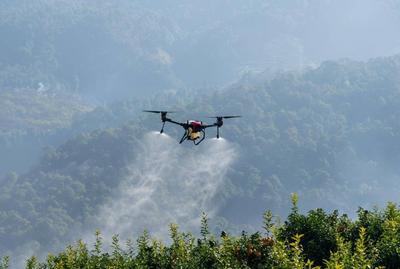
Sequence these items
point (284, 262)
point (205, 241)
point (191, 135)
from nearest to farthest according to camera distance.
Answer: point (284, 262), point (205, 241), point (191, 135)

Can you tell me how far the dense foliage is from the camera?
3369cm

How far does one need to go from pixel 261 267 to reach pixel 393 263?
7193 millimetres

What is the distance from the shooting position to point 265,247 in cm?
3569

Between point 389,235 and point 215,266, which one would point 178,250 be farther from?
point 389,235

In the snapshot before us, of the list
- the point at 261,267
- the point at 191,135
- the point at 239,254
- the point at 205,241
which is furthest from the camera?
the point at 191,135

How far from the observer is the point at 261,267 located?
109 feet

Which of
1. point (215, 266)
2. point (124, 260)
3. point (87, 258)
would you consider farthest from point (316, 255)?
point (87, 258)

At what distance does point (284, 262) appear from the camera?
28.2m

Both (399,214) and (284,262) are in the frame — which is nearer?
(284,262)

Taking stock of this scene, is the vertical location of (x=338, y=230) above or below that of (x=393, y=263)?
above

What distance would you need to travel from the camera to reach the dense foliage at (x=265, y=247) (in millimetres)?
33688

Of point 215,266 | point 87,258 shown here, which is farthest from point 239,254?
point 87,258

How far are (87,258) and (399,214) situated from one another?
20240mm

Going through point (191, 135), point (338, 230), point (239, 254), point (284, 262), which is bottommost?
point (284, 262)
